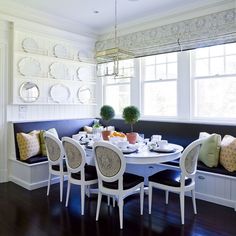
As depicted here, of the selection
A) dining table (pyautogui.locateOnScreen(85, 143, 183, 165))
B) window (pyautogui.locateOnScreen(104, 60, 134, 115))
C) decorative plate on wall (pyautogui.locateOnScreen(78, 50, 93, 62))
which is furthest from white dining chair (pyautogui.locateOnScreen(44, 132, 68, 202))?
decorative plate on wall (pyautogui.locateOnScreen(78, 50, 93, 62))

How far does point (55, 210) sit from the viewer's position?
3.10 metres

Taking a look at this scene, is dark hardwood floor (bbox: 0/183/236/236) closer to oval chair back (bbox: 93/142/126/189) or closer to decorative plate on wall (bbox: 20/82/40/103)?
oval chair back (bbox: 93/142/126/189)

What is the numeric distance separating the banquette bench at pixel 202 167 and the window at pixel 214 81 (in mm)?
328

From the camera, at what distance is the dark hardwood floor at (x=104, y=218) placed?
2594mm

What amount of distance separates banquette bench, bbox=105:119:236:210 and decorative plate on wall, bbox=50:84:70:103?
138cm

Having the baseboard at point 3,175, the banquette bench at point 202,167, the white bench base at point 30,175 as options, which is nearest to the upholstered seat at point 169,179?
the banquette bench at point 202,167

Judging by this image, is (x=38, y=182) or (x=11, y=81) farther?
(x=11, y=81)

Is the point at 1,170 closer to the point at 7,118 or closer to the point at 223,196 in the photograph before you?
the point at 7,118

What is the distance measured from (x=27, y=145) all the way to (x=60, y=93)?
4.83 feet

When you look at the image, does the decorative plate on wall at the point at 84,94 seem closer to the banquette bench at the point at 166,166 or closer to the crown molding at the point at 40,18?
the banquette bench at the point at 166,166

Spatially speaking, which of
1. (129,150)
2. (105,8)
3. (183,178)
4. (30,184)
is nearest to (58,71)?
(105,8)

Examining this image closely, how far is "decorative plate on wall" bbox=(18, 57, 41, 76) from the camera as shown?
4.42 meters

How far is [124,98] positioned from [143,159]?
9.57ft

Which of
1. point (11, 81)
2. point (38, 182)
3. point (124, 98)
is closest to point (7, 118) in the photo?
point (11, 81)
